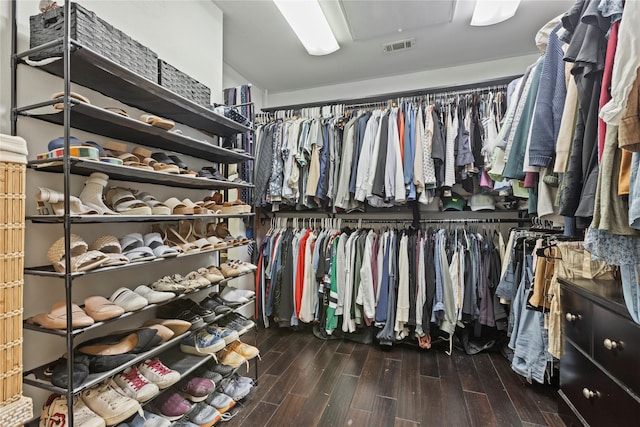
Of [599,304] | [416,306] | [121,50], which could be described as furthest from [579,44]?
[416,306]

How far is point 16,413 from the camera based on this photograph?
0.90 metres

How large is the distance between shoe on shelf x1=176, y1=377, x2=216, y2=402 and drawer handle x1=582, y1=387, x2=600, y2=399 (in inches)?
65.9

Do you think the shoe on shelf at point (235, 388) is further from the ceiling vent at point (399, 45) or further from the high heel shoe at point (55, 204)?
the ceiling vent at point (399, 45)

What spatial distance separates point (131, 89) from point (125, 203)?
1.69 ft

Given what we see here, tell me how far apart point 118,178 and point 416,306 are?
85.5 inches

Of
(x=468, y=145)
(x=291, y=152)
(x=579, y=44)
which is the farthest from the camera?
(x=291, y=152)

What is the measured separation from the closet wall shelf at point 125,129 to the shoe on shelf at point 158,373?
1.02 m

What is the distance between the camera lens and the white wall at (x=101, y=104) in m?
1.08

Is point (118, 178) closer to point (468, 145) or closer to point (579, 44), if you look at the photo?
point (579, 44)

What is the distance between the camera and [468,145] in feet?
7.42

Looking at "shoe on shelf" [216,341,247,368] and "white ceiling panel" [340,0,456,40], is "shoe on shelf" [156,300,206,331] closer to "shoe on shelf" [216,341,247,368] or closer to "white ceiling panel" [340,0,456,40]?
"shoe on shelf" [216,341,247,368]

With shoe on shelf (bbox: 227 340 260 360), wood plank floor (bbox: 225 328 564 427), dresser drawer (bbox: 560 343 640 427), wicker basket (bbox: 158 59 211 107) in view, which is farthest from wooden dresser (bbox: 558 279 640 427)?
wicker basket (bbox: 158 59 211 107)

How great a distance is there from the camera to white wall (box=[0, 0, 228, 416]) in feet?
3.55

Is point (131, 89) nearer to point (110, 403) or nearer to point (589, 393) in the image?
point (110, 403)
